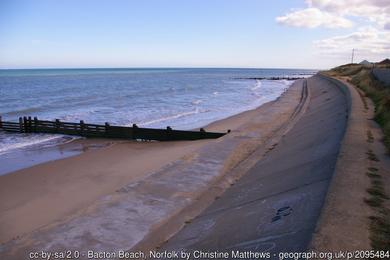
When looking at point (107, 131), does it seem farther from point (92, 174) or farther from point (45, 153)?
point (92, 174)

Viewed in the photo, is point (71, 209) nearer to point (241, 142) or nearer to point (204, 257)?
point (204, 257)

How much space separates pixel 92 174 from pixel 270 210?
9023 mm

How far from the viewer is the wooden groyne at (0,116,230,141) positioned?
73.7 feet

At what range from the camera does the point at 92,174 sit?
48.6ft

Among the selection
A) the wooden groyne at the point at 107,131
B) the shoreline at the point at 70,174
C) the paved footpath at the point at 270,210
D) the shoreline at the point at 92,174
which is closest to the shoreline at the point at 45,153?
the shoreline at the point at 70,174

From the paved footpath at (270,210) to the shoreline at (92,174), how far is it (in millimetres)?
1775

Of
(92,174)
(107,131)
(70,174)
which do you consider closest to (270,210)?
(92,174)

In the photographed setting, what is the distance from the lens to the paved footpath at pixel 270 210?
6.31 metres

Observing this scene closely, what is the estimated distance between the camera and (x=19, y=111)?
40.6 metres

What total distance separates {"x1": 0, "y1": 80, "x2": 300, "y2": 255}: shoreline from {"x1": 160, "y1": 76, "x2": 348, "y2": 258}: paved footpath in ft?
5.82

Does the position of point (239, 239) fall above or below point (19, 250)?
above

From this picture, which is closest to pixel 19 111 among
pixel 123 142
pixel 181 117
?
pixel 181 117

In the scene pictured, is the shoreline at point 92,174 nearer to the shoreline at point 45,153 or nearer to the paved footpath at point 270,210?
the shoreline at point 45,153

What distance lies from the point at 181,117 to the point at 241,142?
16477mm
